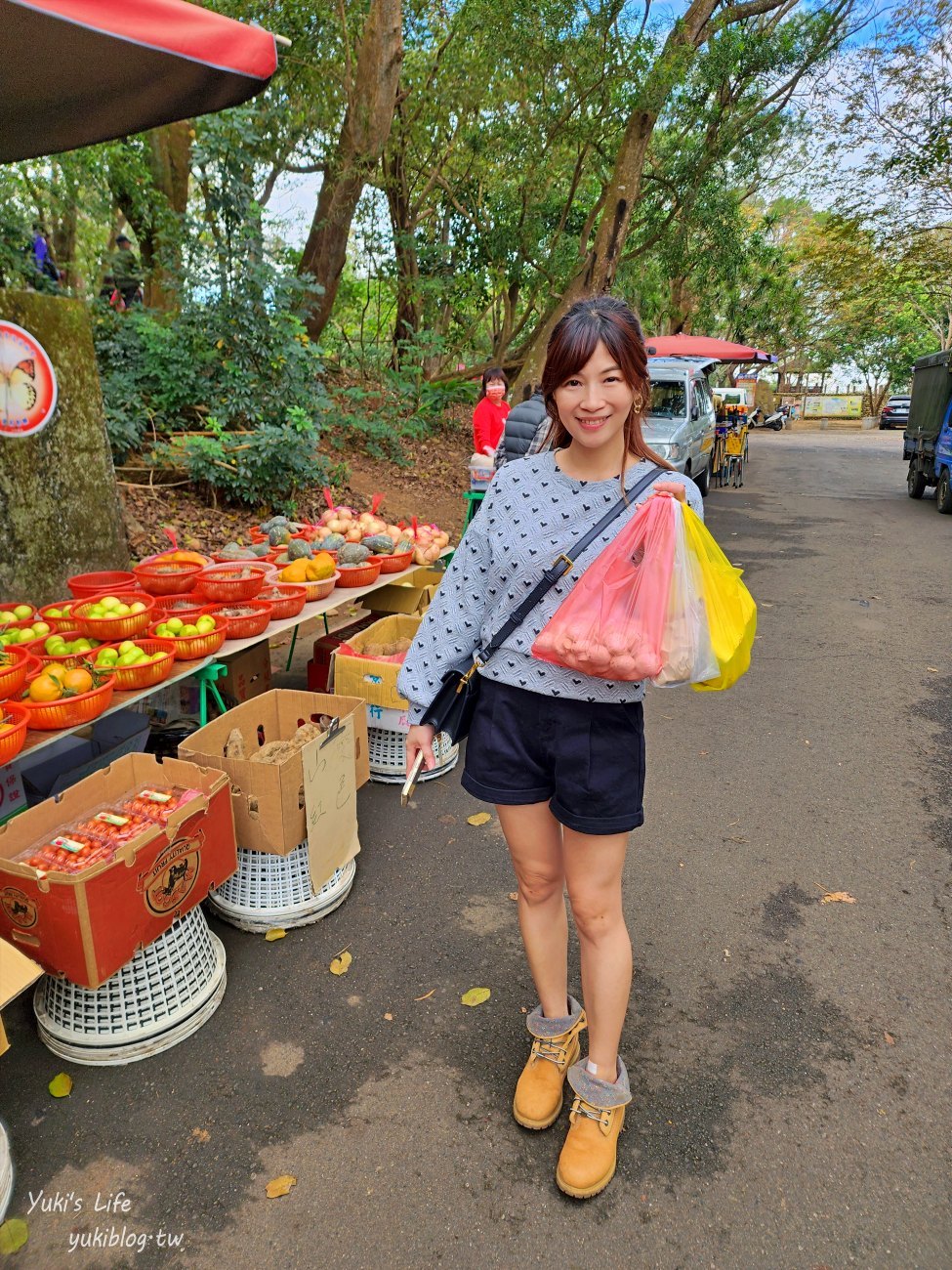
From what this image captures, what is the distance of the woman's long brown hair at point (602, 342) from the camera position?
1.71 meters

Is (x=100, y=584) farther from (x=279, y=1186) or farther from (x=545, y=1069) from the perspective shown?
(x=545, y=1069)

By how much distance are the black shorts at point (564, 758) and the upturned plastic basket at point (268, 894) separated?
131cm

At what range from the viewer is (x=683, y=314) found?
24.8m

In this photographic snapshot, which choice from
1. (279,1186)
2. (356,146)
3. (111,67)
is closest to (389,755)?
(279,1186)

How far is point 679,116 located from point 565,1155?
16037 mm

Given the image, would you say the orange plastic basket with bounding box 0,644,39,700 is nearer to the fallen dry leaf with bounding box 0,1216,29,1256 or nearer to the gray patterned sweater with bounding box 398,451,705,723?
the fallen dry leaf with bounding box 0,1216,29,1256

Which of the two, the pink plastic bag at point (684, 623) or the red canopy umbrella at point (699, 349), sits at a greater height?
the red canopy umbrella at point (699, 349)

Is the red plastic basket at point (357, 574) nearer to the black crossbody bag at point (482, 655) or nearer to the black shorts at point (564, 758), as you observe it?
the black crossbody bag at point (482, 655)

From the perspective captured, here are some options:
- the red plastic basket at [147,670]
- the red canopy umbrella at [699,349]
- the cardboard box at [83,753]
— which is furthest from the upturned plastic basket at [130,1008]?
the red canopy umbrella at [699,349]

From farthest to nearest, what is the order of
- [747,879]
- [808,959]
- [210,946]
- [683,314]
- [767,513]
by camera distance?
[683,314], [767,513], [747,879], [808,959], [210,946]

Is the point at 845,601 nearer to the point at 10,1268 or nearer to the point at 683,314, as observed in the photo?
the point at 10,1268

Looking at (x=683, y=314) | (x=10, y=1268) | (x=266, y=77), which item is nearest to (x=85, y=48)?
(x=266, y=77)

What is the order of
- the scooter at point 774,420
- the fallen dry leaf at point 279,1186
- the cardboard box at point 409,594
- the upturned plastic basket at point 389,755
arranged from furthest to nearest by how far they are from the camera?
the scooter at point 774,420 → the cardboard box at point 409,594 → the upturned plastic basket at point 389,755 → the fallen dry leaf at point 279,1186

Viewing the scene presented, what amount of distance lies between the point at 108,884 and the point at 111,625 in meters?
1.32
